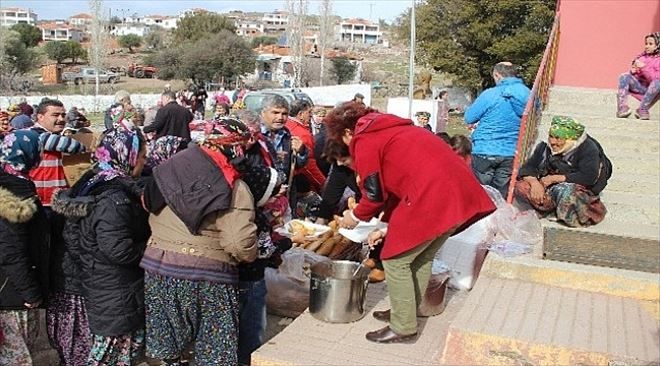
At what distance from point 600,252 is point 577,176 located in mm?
857

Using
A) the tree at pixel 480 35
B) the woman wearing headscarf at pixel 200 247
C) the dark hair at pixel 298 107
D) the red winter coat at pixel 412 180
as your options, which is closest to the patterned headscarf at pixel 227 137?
the woman wearing headscarf at pixel 200 247

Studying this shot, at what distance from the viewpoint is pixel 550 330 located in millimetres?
3518

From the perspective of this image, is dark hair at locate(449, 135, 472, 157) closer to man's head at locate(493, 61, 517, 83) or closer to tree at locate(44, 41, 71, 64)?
man's head at locate(493, 61, 517, 83)

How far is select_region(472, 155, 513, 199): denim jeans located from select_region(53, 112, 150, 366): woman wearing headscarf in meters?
3.77

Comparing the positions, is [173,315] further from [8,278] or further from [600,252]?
[600,252]

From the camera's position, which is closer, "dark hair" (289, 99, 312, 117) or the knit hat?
the knit hat

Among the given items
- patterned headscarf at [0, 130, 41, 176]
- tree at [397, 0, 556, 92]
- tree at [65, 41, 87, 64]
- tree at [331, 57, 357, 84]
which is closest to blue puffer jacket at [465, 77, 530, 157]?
patterned headscarf at [0, 130, 41, 176]

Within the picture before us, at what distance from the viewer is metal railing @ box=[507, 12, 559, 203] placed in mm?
5228

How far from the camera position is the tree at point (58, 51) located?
199 ft

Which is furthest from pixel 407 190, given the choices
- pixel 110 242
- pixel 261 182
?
pixel 110 242

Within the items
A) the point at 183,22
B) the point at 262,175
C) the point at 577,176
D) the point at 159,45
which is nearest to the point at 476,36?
the point at 577,176

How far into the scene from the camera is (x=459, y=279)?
4.76 metres

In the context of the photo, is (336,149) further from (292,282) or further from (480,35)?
(480,35)

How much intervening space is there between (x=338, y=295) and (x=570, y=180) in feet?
7.83
